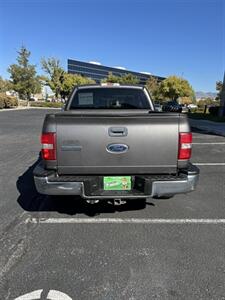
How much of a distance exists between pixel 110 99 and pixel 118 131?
240 centimetres

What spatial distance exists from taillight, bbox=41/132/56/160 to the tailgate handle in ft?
2.23

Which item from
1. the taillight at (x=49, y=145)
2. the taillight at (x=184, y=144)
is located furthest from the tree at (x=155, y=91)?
the taillight at (x=49, y=145)

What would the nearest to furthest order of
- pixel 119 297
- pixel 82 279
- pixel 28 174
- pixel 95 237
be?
pixel 119 297 → pixel 82 279 → pixel 95 237 → pixel 28 174

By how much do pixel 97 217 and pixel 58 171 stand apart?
1.09 metres

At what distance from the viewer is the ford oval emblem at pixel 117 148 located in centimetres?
380

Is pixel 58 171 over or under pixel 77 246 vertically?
over

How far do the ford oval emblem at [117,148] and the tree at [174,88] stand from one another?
70.3 metres

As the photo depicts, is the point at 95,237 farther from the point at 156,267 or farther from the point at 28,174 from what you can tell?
the point at 28,174

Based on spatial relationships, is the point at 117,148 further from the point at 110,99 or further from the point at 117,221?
the point at 110,99

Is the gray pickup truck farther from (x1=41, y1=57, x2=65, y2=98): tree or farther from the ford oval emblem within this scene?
(x1=41, y1=57, x2=65, y2=98): tree

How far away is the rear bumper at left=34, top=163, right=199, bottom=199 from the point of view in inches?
150

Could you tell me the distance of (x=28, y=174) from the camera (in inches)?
280

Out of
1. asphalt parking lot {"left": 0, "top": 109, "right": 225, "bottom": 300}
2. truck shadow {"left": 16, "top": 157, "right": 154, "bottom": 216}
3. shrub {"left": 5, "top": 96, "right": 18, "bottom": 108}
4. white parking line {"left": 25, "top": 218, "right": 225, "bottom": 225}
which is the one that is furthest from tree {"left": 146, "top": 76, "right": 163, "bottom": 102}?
white parking line {"left": 25, "top": 218, "right": 225, "bottom": 225}

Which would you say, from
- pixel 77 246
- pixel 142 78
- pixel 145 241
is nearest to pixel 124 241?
pixel 145 241
